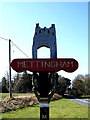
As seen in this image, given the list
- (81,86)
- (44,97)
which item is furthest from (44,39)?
(81,86)

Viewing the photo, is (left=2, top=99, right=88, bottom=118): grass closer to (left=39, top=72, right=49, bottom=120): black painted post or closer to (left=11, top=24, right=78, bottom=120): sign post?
(left=39, top=72, right=49, bottom=120): black painted post

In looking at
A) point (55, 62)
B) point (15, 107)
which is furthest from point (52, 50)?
point (15, 107)

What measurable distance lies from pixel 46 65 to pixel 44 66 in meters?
0.09

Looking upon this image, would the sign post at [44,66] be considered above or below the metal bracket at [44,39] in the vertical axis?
below

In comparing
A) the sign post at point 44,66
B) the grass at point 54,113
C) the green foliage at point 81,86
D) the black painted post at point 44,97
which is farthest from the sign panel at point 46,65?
the green foliage at point 81,86

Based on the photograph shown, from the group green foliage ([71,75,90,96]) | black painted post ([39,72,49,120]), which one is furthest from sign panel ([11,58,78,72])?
green foliage ([71,75,90,96])

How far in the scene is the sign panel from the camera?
19.5ft

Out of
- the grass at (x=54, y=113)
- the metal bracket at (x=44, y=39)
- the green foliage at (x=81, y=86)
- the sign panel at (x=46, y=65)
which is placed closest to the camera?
the sign panel at (x=46, y=65)

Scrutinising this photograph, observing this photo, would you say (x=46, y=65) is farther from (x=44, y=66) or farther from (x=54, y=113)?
(x=54, y=113)

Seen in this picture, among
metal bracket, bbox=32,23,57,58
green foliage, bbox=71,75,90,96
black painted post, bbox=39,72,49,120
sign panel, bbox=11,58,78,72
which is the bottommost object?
green foliage, bbox=71,75,90,96

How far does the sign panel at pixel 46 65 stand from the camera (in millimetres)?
5957

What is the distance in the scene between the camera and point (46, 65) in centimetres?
598

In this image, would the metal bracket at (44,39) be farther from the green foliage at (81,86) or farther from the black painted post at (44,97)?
the green foliage at (81,86)

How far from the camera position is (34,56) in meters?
6.30
